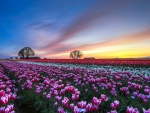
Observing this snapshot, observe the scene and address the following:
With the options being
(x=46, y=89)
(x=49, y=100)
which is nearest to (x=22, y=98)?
(x=46, y=89)

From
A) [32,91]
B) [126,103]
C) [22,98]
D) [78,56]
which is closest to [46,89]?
[32,91]

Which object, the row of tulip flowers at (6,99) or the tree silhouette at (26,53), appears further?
the tree silhouette at (26,53)

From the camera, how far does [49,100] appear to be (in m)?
4.36

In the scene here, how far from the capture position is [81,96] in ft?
17.2

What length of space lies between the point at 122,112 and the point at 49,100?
1945mm

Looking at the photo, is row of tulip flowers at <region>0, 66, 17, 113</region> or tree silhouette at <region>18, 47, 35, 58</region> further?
tree silhouette at <region>18, 47, 35, 58</region>

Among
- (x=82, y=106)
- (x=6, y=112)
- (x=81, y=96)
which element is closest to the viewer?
(x=6, y=112)

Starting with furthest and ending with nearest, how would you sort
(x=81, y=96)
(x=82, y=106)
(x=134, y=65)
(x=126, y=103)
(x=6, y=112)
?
(x=134, y=65)
(x=81, y=96)
(x=126, y=103)
(x=82, y=106)
(x=6, y=112)

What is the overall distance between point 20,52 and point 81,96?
70370 millimetres

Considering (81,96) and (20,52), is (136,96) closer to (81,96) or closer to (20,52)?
(81,96)

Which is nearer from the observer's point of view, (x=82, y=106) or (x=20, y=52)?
(x=82, y=106)

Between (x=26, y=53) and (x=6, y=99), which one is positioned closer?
(x=6, y=99)

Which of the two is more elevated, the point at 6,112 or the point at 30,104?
the point at 6,112

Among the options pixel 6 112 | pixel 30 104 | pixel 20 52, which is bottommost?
pixel 30 104
